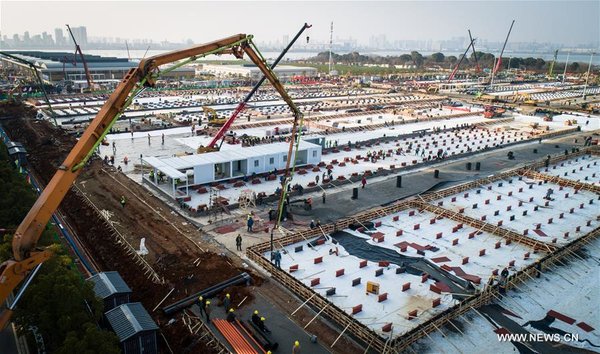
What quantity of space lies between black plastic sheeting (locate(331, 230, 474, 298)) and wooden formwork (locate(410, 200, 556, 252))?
6235mm

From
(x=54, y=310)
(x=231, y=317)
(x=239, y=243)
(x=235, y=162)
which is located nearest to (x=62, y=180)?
(x=54, y=310)

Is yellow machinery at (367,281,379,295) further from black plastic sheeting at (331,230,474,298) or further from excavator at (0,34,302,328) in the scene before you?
excavator at (0,34,302,328)

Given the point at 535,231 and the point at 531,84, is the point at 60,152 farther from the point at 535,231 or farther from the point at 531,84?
the point at 531,84

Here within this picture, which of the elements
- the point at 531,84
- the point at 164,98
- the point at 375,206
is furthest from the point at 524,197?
the point at 531,84

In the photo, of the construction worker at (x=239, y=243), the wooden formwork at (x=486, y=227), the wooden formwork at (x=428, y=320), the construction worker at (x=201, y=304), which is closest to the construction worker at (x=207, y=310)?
the construction worker at (x=201, y=304)

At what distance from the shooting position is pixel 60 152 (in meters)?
40.9

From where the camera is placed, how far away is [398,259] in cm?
2280

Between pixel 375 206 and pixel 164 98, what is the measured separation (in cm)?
6960

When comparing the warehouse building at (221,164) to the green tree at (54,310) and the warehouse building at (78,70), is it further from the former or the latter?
the warehouse building at (78,70)

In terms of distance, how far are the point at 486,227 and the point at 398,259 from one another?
7.37 metres

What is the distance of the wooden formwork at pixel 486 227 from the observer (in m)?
23.9

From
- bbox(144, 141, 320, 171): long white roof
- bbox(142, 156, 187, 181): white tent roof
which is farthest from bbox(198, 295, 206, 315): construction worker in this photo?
bbox(144, 141, 320, 171): long white roof

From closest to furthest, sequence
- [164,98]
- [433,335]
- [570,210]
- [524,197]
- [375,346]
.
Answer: [375,346]
[433,335]
[570,210]
[524,197]
[164,98]

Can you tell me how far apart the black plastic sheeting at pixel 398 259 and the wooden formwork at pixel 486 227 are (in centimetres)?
624
